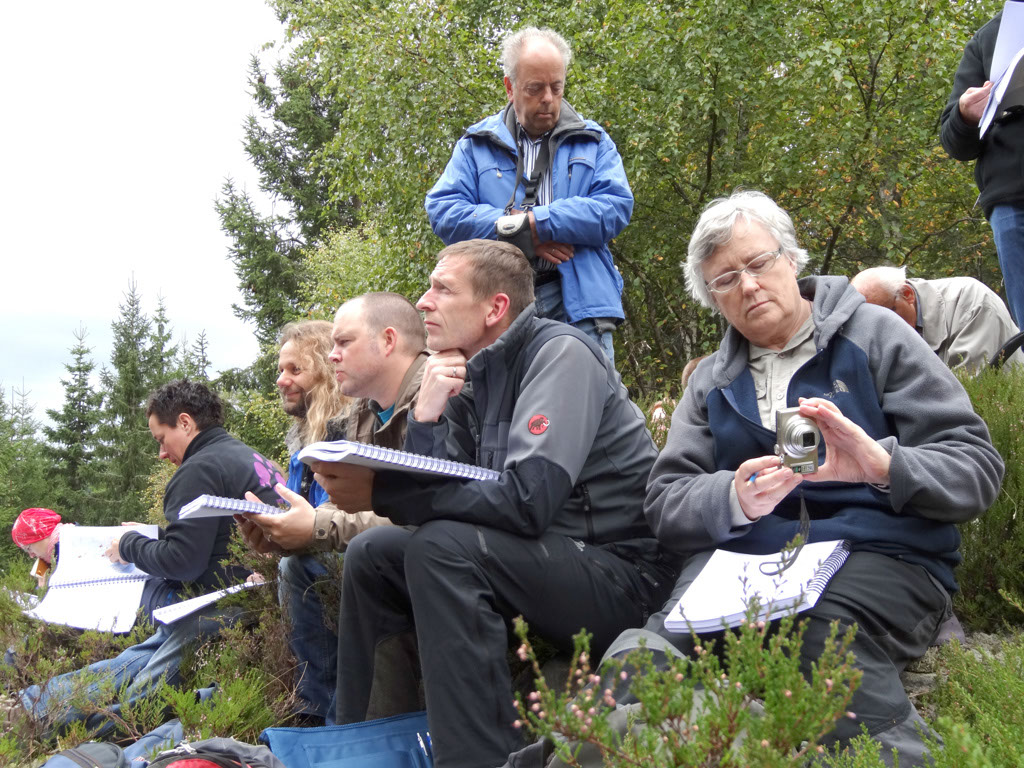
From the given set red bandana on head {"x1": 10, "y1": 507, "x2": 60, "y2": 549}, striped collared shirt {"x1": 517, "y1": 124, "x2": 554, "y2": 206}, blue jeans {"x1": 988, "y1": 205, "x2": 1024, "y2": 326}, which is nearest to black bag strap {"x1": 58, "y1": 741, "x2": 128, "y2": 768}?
striped collared shirt {"x1": 517, "y1": 124, "x2": 554, "y2": 206}

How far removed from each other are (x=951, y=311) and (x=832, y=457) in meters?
2.98

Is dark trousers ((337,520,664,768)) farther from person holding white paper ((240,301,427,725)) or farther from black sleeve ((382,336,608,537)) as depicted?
person holding white paper ((240,301,427,725))

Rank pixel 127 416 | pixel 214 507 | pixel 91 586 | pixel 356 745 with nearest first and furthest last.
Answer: pixel 356 745 < pixel 214 507 < pixel 91 586 < pixel 127 416

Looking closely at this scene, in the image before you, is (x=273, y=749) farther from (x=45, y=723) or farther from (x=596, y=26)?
(x=596, y=26)

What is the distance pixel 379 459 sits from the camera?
9.16 ft

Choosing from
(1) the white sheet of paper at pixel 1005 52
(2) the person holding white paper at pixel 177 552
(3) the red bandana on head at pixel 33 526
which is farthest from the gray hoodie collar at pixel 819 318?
(3) the red bandana on head at pixel 33 526

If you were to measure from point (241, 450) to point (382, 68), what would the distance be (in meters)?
8.08

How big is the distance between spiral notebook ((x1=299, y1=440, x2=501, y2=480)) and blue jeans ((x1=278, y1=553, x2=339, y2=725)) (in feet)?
4.43

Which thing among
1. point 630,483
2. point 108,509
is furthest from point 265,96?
point 630,483

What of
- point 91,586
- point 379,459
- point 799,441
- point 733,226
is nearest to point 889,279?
point 733,226

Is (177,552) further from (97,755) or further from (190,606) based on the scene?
(97,755)

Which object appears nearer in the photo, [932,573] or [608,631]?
[932,573]

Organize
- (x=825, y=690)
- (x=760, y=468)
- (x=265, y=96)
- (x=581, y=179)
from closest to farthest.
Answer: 1. (x=825, y=690)
2. (x=760, y=468)
3. (x=581, y=179)
4. (x=265, y=96)

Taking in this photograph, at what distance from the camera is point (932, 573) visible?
281 centimetres
